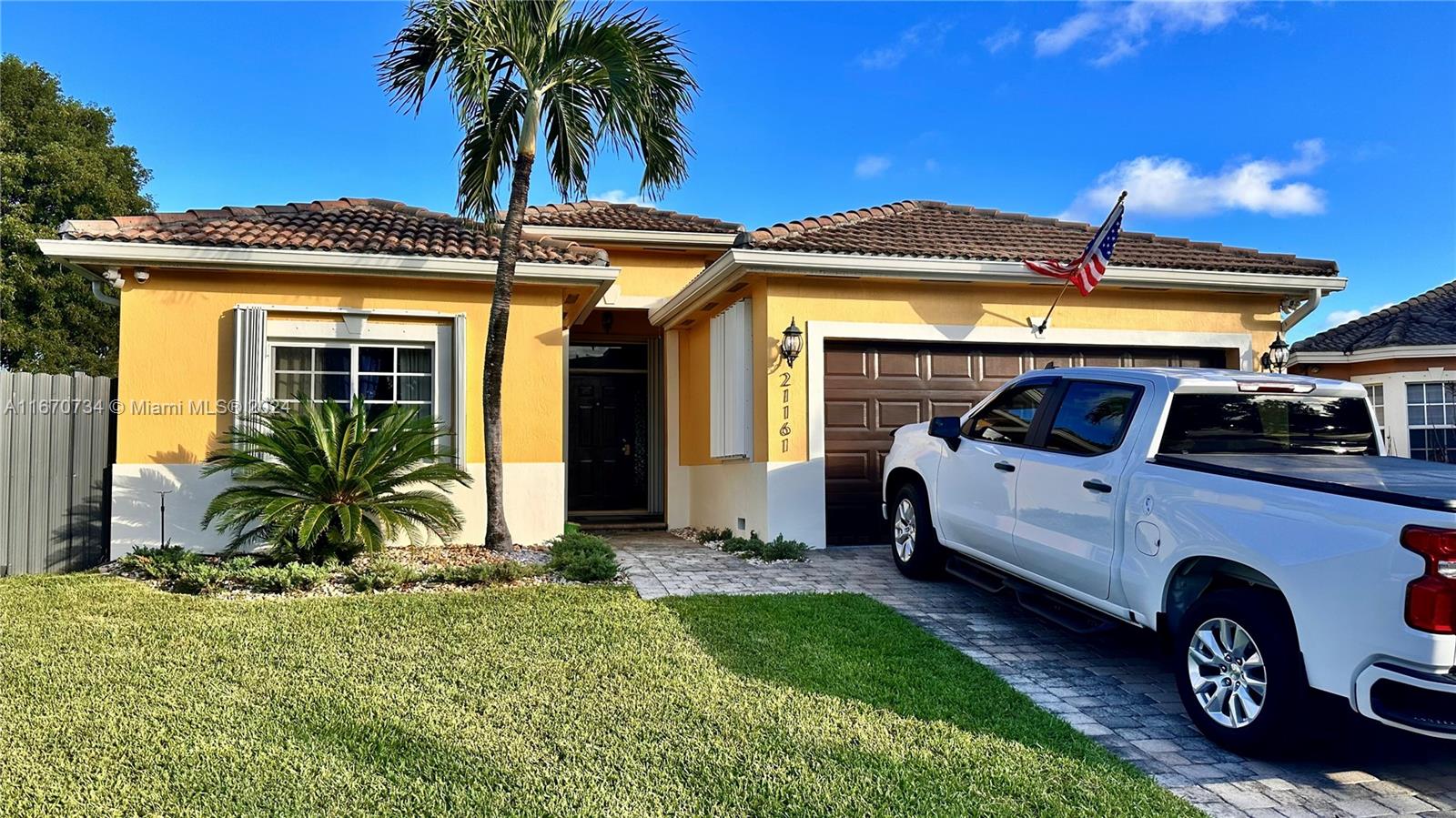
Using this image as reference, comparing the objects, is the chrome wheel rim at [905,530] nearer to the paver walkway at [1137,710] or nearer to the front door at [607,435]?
the paver walkway at [1137,710]

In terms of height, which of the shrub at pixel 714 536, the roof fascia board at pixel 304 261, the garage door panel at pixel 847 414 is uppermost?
the roof fascia board at pixel 304 261

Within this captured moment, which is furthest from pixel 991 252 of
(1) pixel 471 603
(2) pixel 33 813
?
(2) pixel 33 813

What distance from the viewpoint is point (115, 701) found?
4.46 metres

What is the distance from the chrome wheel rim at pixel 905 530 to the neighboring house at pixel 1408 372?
9.69 m

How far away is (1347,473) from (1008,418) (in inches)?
93.8

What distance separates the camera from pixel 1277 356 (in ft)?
34.9

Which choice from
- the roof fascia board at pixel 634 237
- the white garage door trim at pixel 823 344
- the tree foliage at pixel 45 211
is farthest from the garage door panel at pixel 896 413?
the tree foliage at pixel 45 211

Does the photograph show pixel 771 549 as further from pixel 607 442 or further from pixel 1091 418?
pixel 607 442

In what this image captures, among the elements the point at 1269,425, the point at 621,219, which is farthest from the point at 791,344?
the point at 621,219

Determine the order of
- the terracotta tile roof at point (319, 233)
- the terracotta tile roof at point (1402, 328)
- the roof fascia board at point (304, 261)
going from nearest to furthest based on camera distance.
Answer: the roof fascia board at point (304, 261)
the terracotta tile roof at point (319, 233)
the terracotta tile roof at point (1402, 328)

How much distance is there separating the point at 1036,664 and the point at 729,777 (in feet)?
8.88

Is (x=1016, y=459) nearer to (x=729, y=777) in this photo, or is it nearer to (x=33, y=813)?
(x=729, y=777)

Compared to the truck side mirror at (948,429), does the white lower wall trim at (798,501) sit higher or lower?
lower

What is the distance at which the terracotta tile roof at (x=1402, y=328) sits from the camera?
14.2 m
